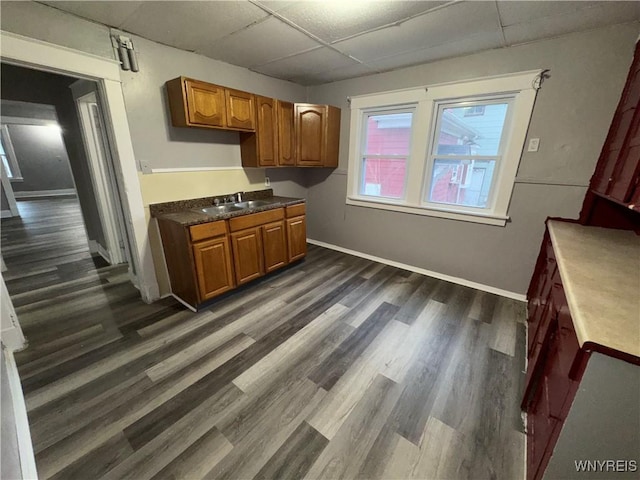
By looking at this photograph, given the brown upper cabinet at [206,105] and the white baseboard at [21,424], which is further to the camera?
the brown upper cabinet at [206,105]

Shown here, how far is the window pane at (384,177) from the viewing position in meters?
3.27

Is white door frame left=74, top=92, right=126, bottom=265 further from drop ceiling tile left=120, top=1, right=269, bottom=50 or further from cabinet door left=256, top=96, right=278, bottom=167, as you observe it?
cabinet door left=256, top=96, right=278, bottom=167

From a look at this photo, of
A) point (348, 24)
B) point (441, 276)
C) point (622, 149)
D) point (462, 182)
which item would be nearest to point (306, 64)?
point (348, 24)

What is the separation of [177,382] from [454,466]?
1.66 m

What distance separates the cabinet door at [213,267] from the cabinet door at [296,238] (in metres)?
0.84

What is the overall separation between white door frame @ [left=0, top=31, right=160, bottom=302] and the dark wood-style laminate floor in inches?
19.4

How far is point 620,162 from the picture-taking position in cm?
165

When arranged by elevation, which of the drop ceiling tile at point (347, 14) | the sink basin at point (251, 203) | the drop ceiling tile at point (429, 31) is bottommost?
the sink basin at point (251, 203)

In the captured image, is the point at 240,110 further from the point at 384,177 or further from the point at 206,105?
the point at 384,177

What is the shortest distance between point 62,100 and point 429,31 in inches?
169

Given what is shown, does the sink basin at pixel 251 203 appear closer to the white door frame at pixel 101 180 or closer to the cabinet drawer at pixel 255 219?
the cabinet drawer at pixel 255 219

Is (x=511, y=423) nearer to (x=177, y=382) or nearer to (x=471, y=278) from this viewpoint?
(x=471, y=278)

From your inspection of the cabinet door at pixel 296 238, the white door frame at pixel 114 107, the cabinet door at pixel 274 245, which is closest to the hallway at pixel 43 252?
the white door frame at pixel 114 107

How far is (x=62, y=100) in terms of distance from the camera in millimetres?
3246
